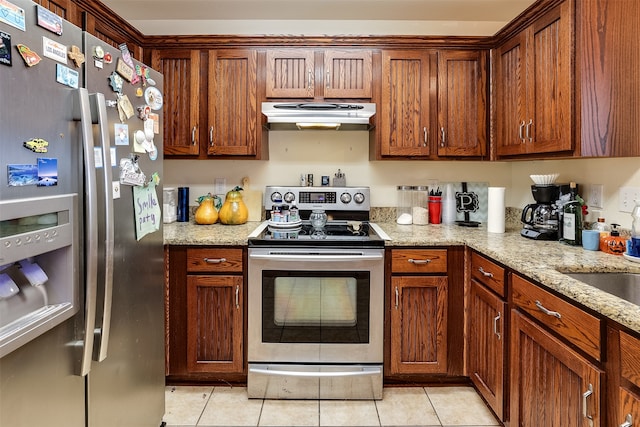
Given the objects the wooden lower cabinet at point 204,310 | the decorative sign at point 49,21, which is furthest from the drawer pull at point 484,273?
the decorative sign at point 49,21

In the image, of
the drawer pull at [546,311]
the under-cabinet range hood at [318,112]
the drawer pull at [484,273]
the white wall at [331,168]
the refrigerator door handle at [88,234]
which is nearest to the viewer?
the refrigerator door handle at [88,234]

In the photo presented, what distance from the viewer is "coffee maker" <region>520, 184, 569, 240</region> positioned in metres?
2.16

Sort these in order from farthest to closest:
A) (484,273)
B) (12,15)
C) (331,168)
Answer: (331,168) → (484,273) → (12,15)

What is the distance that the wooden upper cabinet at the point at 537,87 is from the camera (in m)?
1.85

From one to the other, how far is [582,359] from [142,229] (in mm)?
1549

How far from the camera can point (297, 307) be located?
2.18 meters

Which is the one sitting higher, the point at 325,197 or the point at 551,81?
the point at 551,81

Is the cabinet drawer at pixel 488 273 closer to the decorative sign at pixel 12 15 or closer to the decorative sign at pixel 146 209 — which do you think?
the decorative sign at pixel 146 209

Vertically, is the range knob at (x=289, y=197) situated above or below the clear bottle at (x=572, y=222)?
above

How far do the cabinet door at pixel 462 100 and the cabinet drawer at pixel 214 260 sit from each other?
1.50 m

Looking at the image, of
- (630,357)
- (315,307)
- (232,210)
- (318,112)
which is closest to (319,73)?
(318,112)

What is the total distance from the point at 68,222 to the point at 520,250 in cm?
185

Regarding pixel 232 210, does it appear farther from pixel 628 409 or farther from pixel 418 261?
pixel 628 409

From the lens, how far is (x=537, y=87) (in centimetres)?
208
